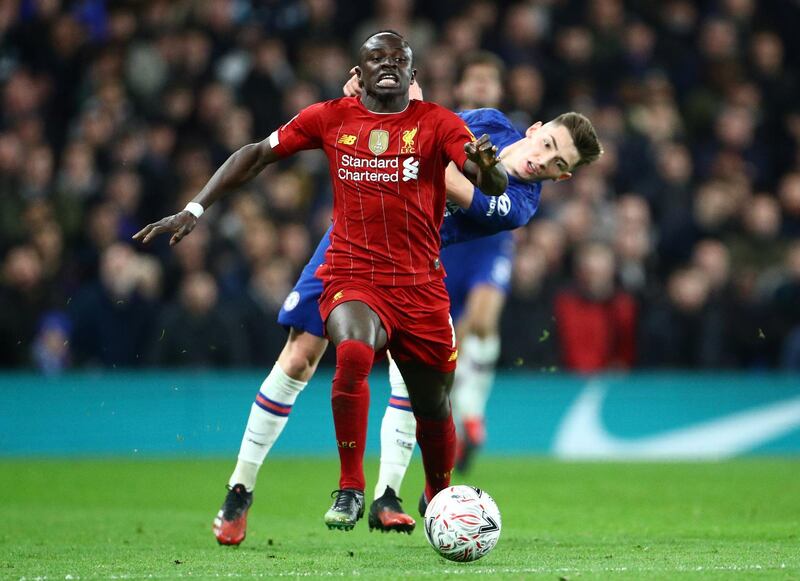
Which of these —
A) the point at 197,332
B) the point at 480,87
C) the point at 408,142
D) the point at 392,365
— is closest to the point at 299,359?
the point at 392,365

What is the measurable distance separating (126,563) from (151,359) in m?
7.38

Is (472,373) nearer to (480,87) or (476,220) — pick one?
(480,87)

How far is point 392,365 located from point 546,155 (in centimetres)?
143

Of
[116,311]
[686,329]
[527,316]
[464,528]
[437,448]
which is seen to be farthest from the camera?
[686,329]

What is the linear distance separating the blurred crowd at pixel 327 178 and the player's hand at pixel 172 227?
21.2 ft

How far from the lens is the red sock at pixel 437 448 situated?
23.2 ft

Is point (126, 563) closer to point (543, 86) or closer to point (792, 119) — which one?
point (543, 86)

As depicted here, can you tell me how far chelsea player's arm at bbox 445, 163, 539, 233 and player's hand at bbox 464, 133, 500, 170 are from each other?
0.87m

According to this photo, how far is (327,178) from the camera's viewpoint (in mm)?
15172

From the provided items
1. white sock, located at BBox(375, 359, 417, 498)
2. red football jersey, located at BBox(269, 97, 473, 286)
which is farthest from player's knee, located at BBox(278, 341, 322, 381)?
red football jersey, located at BBox(269, 97, 473, 286)

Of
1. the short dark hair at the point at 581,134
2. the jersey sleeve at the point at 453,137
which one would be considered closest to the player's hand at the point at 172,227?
the jersey sleeve at the point at 453,137

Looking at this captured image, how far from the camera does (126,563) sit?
21.0 feet

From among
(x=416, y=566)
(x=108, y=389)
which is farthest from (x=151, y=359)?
(x=416, y=566)

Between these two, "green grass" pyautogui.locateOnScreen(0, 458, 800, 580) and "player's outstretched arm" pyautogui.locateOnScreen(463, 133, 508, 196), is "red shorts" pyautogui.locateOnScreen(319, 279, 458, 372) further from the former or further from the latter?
"green grass" pyautogui.locateOnScreen(0, 458, 800, 580)
